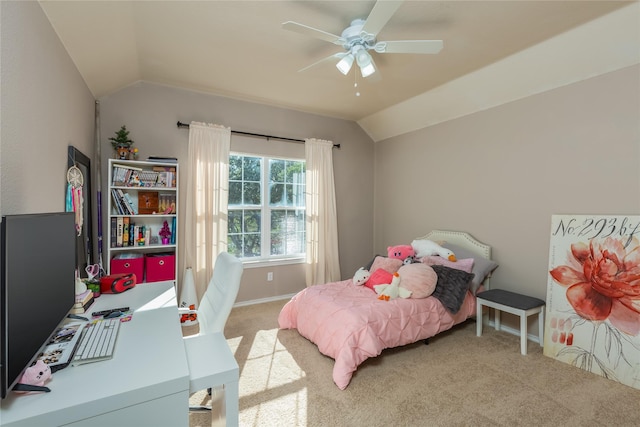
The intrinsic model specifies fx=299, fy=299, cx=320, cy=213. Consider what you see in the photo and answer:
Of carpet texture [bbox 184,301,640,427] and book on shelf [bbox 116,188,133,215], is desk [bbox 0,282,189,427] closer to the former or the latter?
carpet texture [bbox 184,301,640,427]

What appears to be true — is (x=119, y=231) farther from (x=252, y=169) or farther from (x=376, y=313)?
(x=376, y=313)

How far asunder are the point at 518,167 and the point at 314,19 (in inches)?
95.6

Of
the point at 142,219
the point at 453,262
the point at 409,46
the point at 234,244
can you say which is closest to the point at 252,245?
the point at 234,244

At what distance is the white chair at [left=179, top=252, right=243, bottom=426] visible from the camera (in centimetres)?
115

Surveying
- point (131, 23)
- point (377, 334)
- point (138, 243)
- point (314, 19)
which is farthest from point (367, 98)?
point (138, 243)

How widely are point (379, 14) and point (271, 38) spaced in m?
1.04

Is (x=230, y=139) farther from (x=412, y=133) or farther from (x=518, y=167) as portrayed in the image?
(x=518, y=167)

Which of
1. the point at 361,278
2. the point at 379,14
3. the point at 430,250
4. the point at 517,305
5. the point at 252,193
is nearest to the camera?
the point at 379,14

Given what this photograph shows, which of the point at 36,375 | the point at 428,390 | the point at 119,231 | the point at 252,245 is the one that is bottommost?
the point at 428,390

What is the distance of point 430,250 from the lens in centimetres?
349

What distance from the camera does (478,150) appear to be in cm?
340

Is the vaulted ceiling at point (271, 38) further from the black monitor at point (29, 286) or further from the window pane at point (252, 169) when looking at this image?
the black monitor at point (29, 286)

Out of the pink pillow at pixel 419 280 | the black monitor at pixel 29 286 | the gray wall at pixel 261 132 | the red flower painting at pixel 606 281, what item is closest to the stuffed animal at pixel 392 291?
the pink pillow at pixel 419 280

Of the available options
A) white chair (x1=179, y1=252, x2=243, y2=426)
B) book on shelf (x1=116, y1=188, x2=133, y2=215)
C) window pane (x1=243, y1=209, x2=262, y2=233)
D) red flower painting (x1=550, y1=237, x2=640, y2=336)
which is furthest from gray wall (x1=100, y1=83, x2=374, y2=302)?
red flower painting (x1=550, y1=237, x2=640, y2=336)
